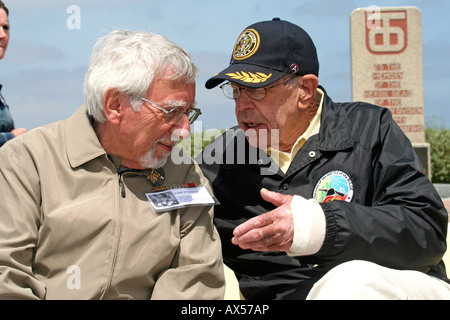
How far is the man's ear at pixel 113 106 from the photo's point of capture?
2.49 meters

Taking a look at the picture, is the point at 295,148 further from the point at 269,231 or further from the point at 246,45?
the point at 269,231

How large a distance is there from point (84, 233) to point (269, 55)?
4.56 ft

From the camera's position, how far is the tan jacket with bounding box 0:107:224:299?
226cm

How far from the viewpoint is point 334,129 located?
282 cm

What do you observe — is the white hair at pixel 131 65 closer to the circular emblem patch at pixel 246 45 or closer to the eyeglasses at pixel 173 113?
the eyeglasses at pixel 173 113

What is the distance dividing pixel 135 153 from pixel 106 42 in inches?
22.1

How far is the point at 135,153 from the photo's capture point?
8.38ft

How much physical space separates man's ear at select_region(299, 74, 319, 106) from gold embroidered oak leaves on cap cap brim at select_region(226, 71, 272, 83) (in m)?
0.24

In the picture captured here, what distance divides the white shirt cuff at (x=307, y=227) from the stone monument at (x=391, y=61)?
33.8 feet

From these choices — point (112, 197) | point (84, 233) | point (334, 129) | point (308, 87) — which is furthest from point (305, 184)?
point (84, 233)

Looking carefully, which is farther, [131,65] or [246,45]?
[246,45]

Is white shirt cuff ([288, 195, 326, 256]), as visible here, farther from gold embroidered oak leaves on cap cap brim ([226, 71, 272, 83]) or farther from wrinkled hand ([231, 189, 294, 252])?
gold embroidered oak leaves on cap cap brim ([226, 71, 272, 83])
